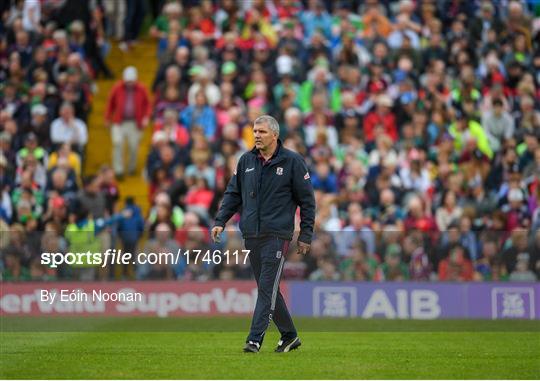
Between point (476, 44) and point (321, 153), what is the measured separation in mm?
5352

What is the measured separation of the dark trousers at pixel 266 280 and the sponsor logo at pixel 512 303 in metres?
7.83

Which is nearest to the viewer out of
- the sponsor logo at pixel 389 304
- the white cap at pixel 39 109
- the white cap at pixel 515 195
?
the sponsor logo at pixel 389 304

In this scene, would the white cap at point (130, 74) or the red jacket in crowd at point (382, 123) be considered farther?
the white cap at point (130, 74)

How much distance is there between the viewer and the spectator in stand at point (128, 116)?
2586cm

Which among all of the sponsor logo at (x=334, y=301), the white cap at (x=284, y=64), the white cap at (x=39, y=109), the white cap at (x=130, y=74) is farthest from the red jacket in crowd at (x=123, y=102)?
the sponsor logo at (x=334, y=301)

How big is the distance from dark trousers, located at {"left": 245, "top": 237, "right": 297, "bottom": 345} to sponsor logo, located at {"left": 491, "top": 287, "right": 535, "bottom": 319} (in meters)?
7.83

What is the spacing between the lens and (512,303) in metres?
20.4

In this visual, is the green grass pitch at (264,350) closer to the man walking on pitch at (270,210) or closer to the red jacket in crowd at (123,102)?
the man walking on pitch at (270,210)

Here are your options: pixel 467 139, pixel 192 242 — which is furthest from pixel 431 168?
pixel 192 242

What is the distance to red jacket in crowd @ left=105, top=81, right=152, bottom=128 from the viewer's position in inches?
1017

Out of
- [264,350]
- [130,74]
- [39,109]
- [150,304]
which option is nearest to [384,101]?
[130,74]

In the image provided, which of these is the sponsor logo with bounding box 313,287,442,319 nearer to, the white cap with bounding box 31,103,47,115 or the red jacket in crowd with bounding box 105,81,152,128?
the red jacket in crowd with bounding box 105,81,152,128

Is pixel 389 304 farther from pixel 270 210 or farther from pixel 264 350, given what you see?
pixel 270 210

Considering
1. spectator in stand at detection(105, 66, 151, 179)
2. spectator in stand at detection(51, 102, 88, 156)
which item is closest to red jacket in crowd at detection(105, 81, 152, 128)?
spectator in stand at detection(105, 66, 151, 179)
